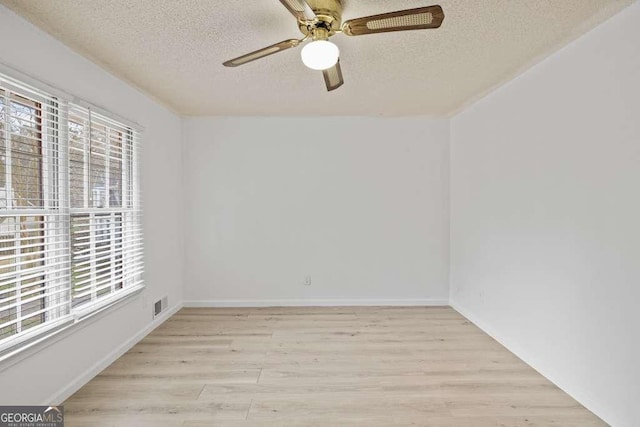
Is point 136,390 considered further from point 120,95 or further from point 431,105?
A: point 431,105

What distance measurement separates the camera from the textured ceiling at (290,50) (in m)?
1.77

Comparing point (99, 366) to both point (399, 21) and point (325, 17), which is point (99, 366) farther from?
point (399, 21)

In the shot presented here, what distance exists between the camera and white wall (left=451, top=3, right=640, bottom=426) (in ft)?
5.87

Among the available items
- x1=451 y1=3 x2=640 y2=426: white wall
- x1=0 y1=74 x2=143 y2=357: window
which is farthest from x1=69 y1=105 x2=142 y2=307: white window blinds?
x1=451 y1=3 x2=640 y2=426: white wall

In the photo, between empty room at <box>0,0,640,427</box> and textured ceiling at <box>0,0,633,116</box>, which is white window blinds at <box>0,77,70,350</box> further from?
textured ceiling at <box>0,0,633,116</box>

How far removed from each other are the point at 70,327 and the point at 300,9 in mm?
2467

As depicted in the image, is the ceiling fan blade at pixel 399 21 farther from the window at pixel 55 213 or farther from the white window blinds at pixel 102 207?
the white window blinds at pixel 102 207

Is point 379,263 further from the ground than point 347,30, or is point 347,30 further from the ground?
point 347,30

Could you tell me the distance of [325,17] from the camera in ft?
5.61

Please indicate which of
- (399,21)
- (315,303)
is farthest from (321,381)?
(399,21)

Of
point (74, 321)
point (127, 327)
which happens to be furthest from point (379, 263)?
point (74, 321)

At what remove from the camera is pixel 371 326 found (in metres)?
3.38

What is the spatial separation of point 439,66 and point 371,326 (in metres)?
2.55

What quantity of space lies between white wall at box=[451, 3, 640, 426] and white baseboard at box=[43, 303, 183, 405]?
11.1 ft
